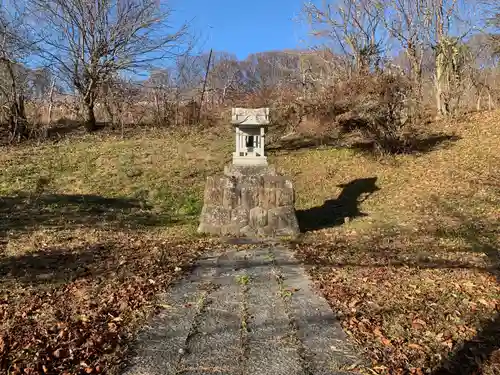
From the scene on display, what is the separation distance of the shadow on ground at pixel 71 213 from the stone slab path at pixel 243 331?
150 inches

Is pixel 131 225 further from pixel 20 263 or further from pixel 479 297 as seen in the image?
pixel 479 297

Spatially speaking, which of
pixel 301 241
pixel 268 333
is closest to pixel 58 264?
pixel 268 333

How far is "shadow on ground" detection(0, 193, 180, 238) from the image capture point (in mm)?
7699

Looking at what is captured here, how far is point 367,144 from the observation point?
13852mm

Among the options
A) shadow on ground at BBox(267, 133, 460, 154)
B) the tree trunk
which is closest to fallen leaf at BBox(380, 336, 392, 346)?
shadow on ground at BBox(267, 133, 460, 154)

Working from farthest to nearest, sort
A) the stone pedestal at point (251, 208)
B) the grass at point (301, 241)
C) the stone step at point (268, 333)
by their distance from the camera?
the stone pedestal at point (251, 208), the grass at point (301, 241), the stone step at point (268, 333)

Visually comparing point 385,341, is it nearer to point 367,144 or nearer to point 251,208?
point 251,208

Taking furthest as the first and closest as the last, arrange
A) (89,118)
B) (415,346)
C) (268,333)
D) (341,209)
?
(89,118) < (341,209) < (268,333) < (415,346)

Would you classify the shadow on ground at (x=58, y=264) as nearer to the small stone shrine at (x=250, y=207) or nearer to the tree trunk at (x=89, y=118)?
the small stone shrine at (x=250, y=207)

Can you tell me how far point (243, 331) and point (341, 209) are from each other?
6.80 metres

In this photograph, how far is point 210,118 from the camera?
17250 millimetres

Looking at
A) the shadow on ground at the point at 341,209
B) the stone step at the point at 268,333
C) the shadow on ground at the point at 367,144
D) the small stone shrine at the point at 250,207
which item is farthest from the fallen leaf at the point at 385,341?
the shadow on ground at the point at 367,144

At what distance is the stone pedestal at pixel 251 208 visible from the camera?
7.54 metres

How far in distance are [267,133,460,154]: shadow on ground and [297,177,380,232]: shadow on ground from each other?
2023 mm
